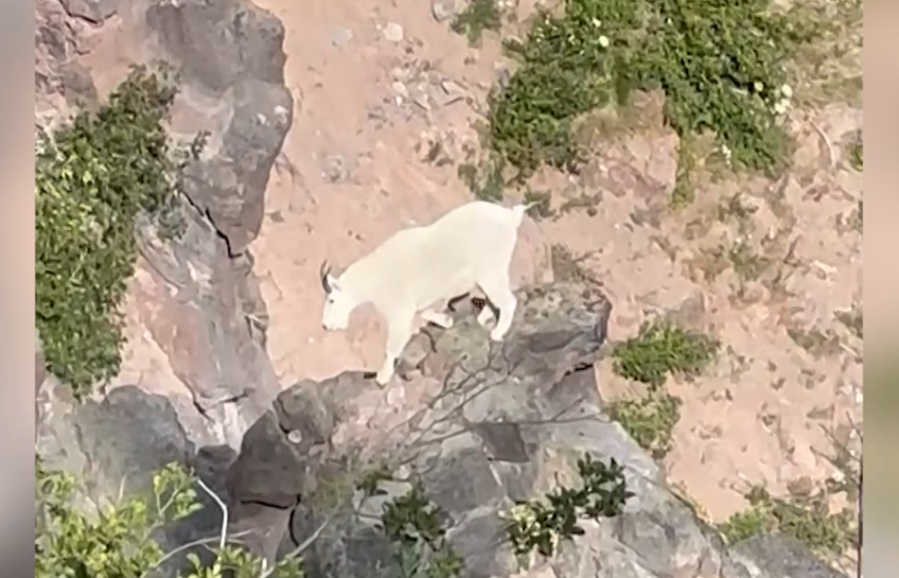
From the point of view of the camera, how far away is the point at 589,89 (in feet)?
2.99

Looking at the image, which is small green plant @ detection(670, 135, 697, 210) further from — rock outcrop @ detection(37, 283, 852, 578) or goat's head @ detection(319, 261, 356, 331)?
goat's head @ detection(319, 261, 356, 331)

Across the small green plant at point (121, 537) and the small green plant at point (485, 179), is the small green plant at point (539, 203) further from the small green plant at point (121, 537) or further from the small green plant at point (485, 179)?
the small green plant at point (121, 537)

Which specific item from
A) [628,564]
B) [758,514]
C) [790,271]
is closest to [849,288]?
[790,271]

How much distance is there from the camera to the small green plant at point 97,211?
91 centimetres

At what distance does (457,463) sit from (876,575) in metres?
0.40

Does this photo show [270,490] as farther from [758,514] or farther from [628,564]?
[758,514]

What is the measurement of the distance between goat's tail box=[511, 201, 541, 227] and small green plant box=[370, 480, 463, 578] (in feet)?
0.87

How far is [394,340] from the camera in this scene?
909 mm

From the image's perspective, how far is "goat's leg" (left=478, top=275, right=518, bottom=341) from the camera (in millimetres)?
908

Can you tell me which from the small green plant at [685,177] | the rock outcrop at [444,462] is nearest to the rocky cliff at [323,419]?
the rock outcrop at [444,462]

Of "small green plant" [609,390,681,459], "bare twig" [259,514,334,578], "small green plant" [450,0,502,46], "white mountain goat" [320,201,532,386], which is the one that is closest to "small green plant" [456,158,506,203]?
"white mountain goat" [320,201,532,386]

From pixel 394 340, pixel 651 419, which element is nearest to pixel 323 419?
pixel 394 340

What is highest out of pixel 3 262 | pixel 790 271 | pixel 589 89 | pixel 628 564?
pixel 589 89

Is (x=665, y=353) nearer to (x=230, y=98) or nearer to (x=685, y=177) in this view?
(x=685, y=177)
